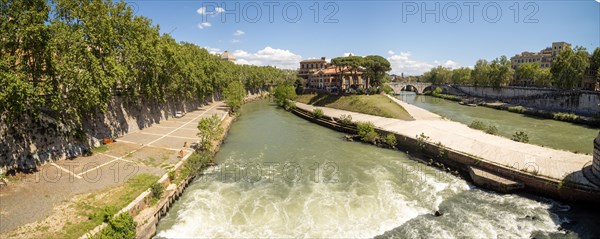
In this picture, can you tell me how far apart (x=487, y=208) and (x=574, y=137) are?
33089mm

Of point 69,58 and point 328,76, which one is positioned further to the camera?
point 328,76

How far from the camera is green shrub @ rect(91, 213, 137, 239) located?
686 inches

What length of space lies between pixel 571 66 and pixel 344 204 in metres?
72.1

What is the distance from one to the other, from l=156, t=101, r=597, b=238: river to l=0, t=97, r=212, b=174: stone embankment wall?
1280 centimetres

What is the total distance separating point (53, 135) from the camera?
29234 millimetres

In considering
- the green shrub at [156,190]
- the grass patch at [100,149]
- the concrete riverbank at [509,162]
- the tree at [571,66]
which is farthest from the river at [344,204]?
the tree at [571,66]

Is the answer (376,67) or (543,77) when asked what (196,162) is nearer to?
(376,67)

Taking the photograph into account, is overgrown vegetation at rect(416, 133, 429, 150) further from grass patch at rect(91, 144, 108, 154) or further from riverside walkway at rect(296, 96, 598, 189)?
grass patch at rect(91, 144, 108, 154)

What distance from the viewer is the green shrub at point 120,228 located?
57.2 ft

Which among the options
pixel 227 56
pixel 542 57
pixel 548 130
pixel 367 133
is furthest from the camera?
pixel 227 56

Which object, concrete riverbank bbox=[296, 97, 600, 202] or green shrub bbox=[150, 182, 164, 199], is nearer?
green shrub bbox=[150, 182, 164, 199]

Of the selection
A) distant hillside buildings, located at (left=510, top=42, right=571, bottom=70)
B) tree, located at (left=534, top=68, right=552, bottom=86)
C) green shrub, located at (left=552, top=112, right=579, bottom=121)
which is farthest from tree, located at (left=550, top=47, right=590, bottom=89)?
distant hillside buildings, located at (left=510, top=42, right=571, bottom=70)

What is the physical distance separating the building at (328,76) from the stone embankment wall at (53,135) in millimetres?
54421

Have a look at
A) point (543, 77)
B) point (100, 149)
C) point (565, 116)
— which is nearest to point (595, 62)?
point (565, 116)
